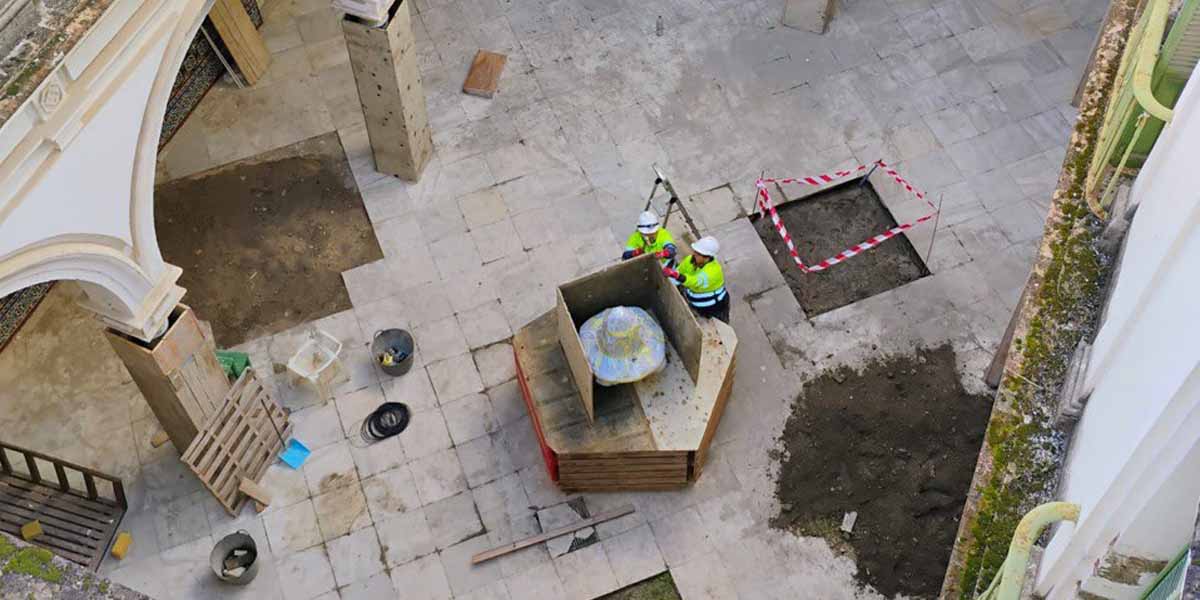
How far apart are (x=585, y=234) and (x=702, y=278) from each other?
2.58 m

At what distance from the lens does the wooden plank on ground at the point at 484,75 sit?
15297mm

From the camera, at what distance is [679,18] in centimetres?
1614

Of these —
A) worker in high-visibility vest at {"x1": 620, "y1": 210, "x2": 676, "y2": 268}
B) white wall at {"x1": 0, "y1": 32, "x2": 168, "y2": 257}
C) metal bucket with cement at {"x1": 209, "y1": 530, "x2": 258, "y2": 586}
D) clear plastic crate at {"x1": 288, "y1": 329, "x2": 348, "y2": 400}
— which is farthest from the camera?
clear plastic crate at {"x1": 288, "y1": 329, "x2": 348, "y2": 400}

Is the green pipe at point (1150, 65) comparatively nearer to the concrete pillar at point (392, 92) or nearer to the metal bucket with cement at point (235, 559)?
the concrete pillar at point (392, 92)

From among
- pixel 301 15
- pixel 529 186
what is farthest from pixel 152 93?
pixel 301 15

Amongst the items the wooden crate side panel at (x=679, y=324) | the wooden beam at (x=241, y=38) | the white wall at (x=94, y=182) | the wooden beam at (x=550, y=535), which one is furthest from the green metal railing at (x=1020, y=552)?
the wooden beam at (x=241, y=38)

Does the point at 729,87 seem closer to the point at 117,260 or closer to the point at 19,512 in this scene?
the point at 117,260

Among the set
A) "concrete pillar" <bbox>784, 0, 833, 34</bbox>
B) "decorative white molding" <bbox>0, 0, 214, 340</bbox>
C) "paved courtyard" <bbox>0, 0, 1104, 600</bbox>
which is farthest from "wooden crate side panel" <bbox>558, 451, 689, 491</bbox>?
"concrete pillar" <bbox>784, 0, 833, 34</bbox>

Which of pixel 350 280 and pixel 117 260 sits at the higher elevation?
pixel 117 260

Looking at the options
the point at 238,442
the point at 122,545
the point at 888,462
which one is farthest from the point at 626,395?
the point at 122,545

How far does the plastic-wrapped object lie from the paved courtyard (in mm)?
1535

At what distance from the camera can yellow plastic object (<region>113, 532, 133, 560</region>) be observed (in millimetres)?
11750

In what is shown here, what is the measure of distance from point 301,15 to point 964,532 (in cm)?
1211

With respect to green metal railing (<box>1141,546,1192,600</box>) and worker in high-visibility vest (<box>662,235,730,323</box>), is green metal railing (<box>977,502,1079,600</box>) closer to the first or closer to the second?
green metal railing (<box>1141,546,1192,600</box>)
